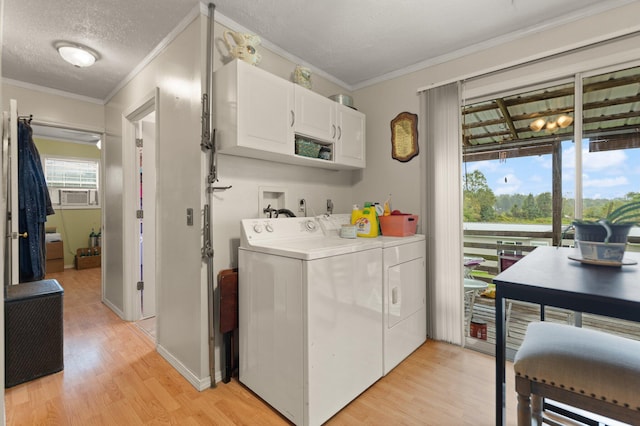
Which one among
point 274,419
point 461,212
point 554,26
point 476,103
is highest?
point 554,26

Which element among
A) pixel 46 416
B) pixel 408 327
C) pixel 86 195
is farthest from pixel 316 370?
pixel 86 195

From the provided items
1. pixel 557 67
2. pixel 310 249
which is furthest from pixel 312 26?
pixel 557 67

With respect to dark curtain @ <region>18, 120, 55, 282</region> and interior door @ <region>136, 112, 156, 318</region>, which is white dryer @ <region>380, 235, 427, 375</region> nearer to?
interior door @ <region>136, 112, 156, 318</region>

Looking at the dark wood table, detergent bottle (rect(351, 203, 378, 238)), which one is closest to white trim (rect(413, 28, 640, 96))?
detergent bottle (rect(351, 203, 378, 238))

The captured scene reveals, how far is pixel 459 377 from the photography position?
6.57ft

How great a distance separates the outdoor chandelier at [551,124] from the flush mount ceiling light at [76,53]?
352 centimetres

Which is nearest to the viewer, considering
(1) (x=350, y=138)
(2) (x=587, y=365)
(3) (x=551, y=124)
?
(2) (x=587, y=365)

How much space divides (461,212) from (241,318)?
5.99 ft

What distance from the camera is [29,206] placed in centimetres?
254

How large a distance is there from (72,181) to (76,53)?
4379 mm

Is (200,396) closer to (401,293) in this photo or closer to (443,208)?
(401,293)

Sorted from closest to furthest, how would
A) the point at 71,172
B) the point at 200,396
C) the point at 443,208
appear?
the point at 200,396 → the point at 443,208 → the point at 71,172

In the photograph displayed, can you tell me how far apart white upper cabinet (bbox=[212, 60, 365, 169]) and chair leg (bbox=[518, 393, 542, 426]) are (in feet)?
5.73

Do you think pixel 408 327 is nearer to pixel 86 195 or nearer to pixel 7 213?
pixel 7 213
